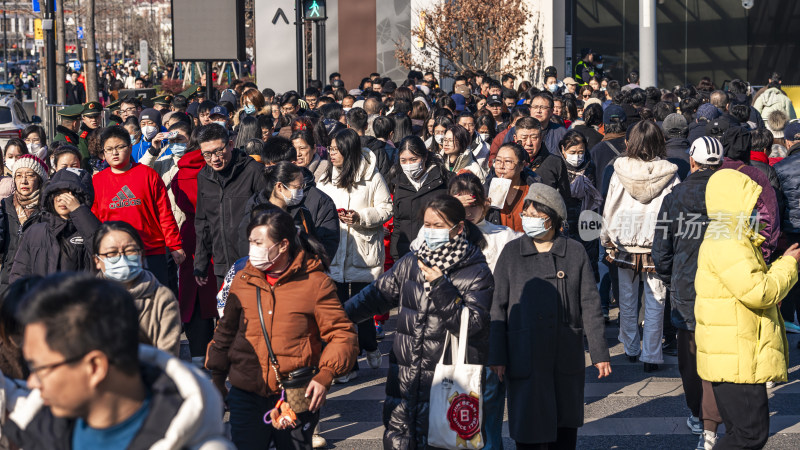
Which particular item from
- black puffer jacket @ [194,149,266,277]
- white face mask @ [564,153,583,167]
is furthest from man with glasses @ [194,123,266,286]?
white face mask @ [564,153,583,167]

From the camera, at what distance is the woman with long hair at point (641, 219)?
8.54 m

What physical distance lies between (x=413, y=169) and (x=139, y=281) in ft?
12.7

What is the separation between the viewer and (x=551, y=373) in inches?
232

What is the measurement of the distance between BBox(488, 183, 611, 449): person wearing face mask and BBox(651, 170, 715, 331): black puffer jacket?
1100 millimetres

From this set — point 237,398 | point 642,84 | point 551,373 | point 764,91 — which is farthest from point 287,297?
point 642,84

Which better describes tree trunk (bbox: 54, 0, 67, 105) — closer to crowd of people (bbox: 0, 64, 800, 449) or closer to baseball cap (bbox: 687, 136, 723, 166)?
crowd of people (bbox: 0, 64, 800, 449)

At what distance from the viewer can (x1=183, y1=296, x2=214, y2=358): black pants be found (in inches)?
345

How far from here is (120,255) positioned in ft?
17.3

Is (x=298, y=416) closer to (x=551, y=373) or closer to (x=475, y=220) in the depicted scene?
(x=551, y=373)

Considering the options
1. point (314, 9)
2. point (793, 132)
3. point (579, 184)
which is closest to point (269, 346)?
point (579, 184)

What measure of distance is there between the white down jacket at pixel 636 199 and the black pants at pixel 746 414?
113 inches

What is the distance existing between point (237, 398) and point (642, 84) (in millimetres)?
17155

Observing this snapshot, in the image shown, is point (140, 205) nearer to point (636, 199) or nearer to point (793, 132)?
point (636, 199)

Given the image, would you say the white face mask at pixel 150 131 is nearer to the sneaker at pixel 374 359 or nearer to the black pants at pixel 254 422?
the sneaker at pixel 374 359
